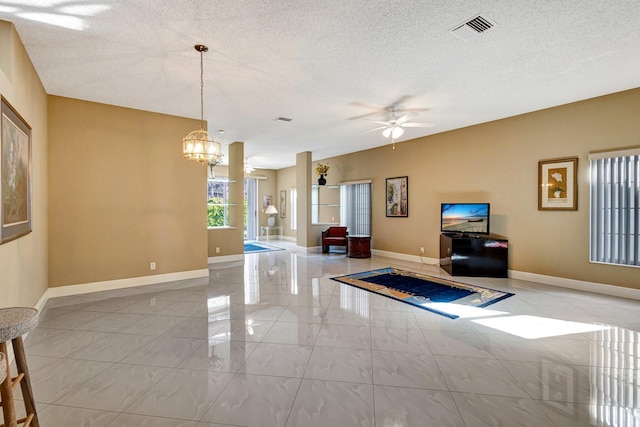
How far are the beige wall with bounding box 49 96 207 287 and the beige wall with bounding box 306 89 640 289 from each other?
4.82 m

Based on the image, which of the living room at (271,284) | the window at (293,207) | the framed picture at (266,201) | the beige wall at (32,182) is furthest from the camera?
the framed picture at (266,201)

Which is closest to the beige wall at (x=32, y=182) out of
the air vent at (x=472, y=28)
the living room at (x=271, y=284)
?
the living room at (x=271, y=284)

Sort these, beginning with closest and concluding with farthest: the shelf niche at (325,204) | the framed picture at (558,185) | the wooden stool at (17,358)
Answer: the wooden stool at (17,358), the framed picture at (558,185), the shelf niche at (325,204)

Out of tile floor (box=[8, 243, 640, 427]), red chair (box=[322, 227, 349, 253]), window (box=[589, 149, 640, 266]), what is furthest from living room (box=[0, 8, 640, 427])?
red chair (box=[322, 227, 349, 253])

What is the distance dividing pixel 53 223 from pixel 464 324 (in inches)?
220

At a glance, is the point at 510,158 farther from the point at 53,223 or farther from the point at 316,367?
the point at 53,223

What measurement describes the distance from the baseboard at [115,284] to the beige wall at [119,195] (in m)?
0.08

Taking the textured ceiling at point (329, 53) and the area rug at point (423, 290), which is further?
the area rug at point (423, 290)

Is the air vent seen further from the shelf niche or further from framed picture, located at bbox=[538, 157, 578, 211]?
the shelf niche

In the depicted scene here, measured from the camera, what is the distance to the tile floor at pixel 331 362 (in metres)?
1.84

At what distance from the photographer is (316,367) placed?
2.35m

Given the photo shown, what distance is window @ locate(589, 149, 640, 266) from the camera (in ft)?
13.5

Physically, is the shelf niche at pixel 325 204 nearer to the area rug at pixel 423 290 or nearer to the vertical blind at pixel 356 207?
the vertical blind at pixel 356 207

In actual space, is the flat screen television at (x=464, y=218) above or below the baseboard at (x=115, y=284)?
above
